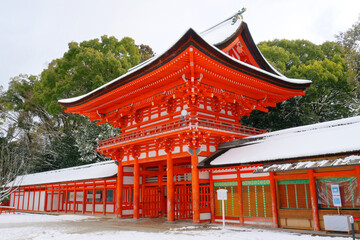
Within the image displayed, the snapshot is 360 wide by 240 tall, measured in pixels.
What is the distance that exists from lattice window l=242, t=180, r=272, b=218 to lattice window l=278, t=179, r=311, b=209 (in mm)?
680

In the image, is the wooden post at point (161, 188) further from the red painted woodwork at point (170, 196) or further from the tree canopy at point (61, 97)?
the tree canopy at point (61, 97)

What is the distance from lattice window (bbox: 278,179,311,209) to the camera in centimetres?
1222

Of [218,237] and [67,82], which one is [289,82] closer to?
[218,237]

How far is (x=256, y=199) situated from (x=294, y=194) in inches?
74.2

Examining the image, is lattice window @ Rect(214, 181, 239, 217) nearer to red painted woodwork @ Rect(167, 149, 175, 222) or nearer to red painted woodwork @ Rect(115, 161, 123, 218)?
red painted woodwork @ Rect(167, 149, 175, 222)

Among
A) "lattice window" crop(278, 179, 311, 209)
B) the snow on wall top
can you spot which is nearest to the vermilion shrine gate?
the snow on wall top

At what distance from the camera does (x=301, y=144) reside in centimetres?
1284

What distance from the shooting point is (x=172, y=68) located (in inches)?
603

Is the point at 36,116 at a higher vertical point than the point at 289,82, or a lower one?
higher

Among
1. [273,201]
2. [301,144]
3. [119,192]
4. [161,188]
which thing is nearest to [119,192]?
[119,192]

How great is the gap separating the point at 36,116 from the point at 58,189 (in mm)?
22617

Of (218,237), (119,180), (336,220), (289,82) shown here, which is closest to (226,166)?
(218,237)

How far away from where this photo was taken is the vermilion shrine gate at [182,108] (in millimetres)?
15055

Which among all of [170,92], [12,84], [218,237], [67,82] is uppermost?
[12,84]
